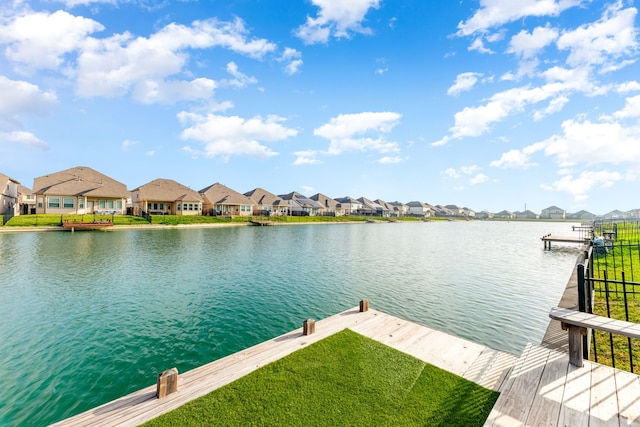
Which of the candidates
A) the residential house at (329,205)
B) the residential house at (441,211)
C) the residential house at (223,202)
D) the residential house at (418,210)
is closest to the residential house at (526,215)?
the residential house at (441,211)

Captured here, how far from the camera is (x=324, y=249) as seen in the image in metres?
27.9

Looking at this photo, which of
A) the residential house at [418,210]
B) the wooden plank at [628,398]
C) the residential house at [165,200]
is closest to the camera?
the wooden plank at [628,398]

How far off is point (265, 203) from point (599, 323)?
75020 mm

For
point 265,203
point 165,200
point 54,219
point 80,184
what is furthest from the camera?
point 265,203

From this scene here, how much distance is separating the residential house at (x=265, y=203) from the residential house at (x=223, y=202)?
4372 mm

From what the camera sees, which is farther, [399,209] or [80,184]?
[399,209]

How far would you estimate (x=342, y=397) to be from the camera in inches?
204

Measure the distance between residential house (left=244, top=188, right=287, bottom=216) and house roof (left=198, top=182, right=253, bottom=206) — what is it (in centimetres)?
535

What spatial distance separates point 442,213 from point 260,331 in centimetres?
17798

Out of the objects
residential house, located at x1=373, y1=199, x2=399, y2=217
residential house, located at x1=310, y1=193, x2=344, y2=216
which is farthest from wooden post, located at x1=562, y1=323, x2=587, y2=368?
residential house, located at x1=373, y1=199, x2=399, y2=217

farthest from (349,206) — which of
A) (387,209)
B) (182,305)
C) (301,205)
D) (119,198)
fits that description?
(182,305)

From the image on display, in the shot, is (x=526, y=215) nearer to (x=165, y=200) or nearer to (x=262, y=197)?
(x=262, y=197)

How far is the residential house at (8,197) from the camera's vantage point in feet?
147

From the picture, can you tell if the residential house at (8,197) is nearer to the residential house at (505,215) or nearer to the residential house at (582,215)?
the residential house at (505,215)
